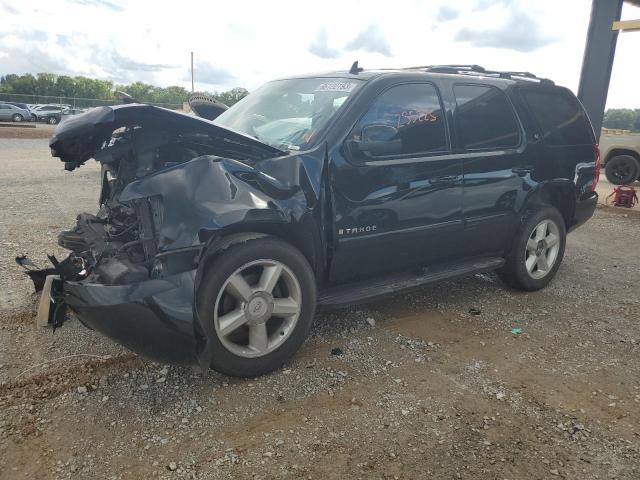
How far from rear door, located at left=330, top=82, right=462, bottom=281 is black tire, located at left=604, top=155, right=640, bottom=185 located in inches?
438

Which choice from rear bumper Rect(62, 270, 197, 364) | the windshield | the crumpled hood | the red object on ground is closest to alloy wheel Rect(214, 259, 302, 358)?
rear bumper Rect(62, 270, 197, 364)

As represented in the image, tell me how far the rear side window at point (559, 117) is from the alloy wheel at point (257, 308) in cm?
294

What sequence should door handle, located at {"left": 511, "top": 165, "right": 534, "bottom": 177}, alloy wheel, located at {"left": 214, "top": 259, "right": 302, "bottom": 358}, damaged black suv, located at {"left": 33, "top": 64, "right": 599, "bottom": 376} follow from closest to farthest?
damaged black suv, located at {"left": 33, "top": 64, "right": 599, "bottom": 376}, alloy wheel, located at {"left": 214, "top": 259, "right": 302, "bottom": 358}, door handle, located at {"left": 511, "top": 165, "right": 534, "bottom": 177}

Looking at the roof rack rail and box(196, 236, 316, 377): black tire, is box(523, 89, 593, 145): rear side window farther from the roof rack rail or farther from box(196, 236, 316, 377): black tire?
box(196, 236, 316, 377): black tire

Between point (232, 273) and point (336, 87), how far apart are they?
1.66 m

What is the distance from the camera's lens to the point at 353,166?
330 centimetres

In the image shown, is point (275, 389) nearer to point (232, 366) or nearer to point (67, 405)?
point (232, 366)

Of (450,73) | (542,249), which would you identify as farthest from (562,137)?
(450,73)

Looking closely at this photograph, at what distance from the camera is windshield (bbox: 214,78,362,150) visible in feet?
11.3

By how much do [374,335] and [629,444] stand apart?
65.7 inches

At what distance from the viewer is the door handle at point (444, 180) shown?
3.73 m

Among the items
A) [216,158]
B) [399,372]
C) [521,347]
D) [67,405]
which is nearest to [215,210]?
[216,158]

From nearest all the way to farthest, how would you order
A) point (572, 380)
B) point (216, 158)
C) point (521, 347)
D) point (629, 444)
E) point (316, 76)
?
point (629, 444)
point (216, 158)
point (572, 380)
point (521, 347)
point (316, 76)

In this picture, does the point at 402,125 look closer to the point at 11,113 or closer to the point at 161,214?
the point at 161,214
